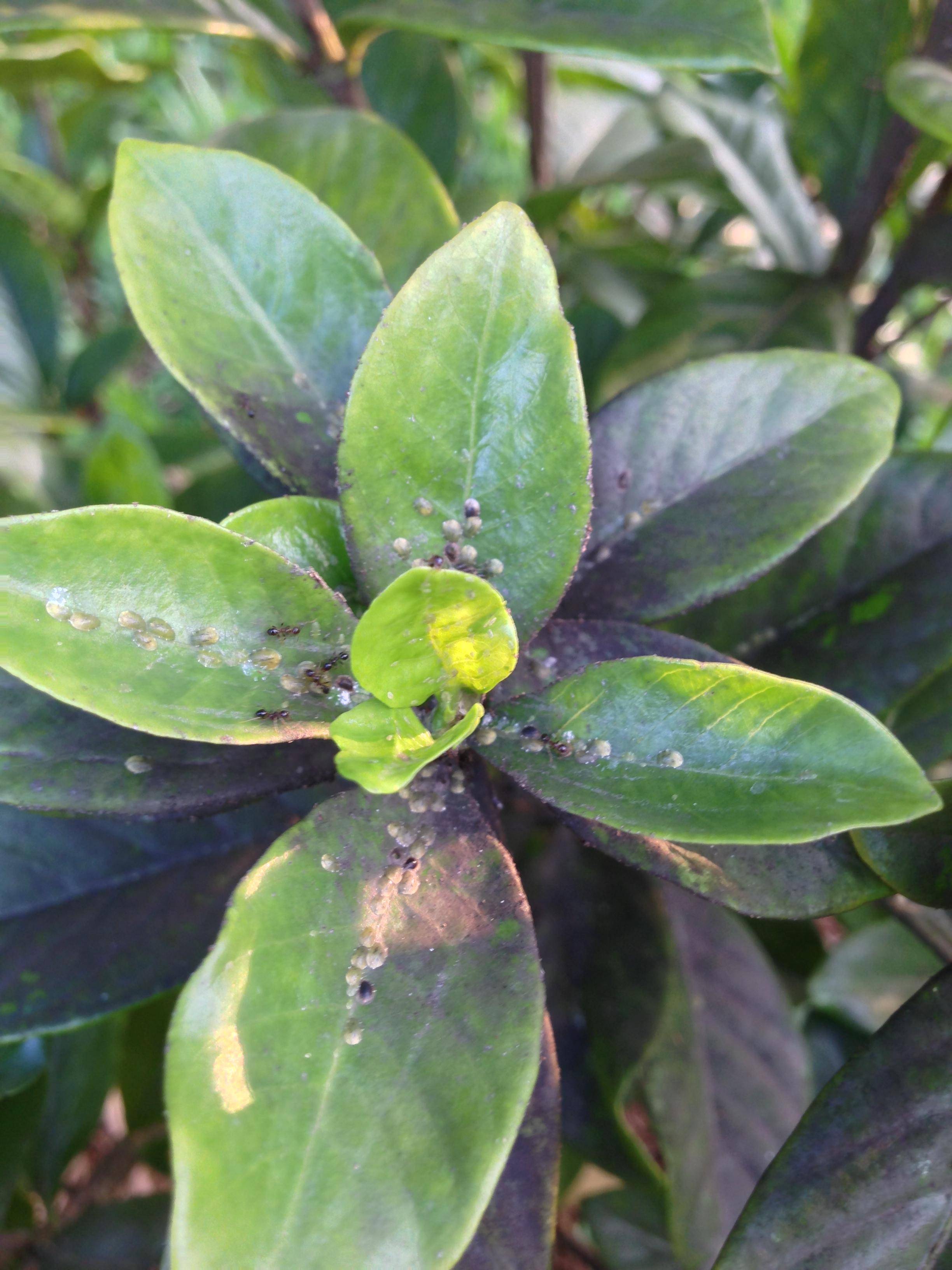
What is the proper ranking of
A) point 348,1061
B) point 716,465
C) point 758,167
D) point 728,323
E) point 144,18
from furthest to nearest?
point 758,167
point 728,323
point 144,18
point 716,465
point 348,1061

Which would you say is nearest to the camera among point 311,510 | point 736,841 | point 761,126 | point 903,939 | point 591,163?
point 736,841

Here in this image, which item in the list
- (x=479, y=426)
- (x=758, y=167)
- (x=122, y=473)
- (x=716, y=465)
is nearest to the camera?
(x=479, y=426)

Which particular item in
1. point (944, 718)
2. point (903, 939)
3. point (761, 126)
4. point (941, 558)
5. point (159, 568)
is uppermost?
point (159, 568)

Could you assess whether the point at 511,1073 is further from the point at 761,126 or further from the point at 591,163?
the point at 591,163

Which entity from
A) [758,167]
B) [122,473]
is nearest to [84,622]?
[122,473]

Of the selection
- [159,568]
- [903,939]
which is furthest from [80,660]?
[903,939]

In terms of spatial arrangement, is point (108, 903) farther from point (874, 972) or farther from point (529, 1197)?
point (874, 972)

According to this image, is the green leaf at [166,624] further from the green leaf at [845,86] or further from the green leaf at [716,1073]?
the green leaf at [845,86]

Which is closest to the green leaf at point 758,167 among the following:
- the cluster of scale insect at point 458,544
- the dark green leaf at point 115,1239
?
the cluster of scale insect at point 458,544
